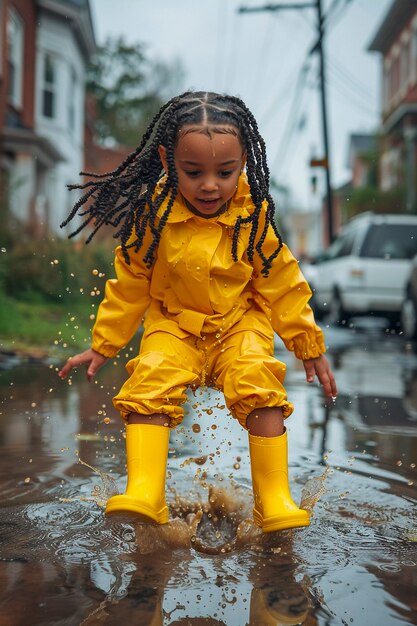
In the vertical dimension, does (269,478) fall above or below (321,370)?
below

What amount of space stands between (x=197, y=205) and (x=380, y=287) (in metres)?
10.7

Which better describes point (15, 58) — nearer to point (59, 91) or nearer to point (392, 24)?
point (59, 91)

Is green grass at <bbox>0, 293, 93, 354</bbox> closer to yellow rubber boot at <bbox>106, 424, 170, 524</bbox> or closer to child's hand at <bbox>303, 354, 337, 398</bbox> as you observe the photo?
child's hand at <bbox>303, 354, 337, 398</bbox>

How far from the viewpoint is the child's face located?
9.45 ft

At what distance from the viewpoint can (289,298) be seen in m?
3.14

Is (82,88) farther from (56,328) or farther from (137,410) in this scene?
(137,410)

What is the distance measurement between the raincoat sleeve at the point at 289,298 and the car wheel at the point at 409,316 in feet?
27.8

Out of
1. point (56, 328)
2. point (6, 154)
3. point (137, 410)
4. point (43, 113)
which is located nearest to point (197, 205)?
point (137, 410)

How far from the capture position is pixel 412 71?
1145 inches

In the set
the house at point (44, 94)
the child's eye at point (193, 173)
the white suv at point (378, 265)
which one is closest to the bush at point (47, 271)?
the house at point (44, 94)

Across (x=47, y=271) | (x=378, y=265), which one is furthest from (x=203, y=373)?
(x=378, y=265)

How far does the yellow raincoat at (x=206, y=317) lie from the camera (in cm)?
288

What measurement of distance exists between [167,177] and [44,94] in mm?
22312

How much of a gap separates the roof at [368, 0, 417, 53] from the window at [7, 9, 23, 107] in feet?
43.7
